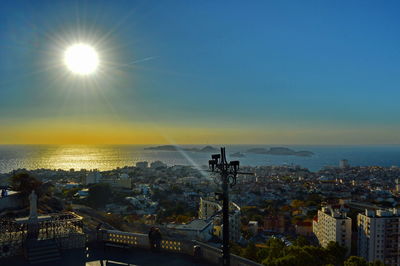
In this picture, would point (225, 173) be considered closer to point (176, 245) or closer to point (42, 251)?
point (176, 245)

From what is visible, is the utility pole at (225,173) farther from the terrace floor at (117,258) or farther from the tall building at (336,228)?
the tall building at (336,228)

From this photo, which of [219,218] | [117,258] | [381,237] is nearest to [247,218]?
[219,218]

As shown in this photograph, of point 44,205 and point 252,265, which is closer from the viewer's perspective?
point 252,265

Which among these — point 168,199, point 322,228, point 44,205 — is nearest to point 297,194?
point 168,199

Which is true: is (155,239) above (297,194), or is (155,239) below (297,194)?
above

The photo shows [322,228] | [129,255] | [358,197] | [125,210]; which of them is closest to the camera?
[129,255]

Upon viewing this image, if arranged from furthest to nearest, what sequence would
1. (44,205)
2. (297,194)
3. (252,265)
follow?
1. (297,194)
2. (44,205)
3. (252,265)

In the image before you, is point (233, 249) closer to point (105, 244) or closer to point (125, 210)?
point (105, 244)

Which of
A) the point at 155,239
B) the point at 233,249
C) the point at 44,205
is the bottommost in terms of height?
the point at 233,249

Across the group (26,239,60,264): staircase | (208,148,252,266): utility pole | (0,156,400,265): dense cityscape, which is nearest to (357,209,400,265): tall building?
(0,156,400,265): dense cityscape
